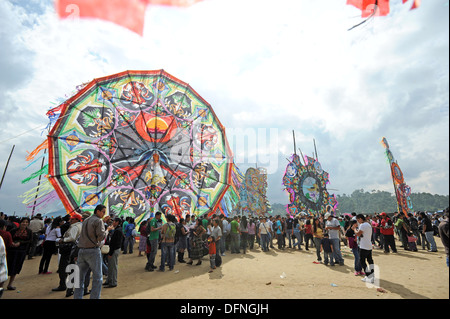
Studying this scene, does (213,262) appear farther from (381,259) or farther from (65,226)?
(381,259)

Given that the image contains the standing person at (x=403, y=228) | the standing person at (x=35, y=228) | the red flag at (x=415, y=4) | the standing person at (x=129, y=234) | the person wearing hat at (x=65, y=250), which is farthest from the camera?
the standing person at (x=403, y=228)

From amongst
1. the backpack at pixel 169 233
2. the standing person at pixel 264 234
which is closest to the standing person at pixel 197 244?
the backpack at pixel 169 233

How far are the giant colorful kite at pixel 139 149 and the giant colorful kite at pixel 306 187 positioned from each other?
319 inches

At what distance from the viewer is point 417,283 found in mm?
5695

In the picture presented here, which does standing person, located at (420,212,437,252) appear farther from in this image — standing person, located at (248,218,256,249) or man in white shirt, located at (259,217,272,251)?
standing person, located at (248,218,256,249)

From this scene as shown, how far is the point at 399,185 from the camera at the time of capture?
19.1 m

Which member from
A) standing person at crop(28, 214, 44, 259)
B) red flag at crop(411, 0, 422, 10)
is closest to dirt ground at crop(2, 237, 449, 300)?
standing person at crop(28, 214, 44, 259)

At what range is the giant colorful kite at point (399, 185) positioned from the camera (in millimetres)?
18453

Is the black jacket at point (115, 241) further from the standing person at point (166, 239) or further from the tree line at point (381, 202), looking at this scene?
the tree line at point (381, 202)

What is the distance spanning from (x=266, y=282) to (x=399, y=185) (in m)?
19.5

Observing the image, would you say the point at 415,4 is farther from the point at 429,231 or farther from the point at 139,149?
the point at 429,231

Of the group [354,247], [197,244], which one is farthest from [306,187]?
[197,244]

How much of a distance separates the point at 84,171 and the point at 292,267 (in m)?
9.04

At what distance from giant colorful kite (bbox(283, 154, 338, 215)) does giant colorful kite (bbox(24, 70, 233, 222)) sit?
8.11m
